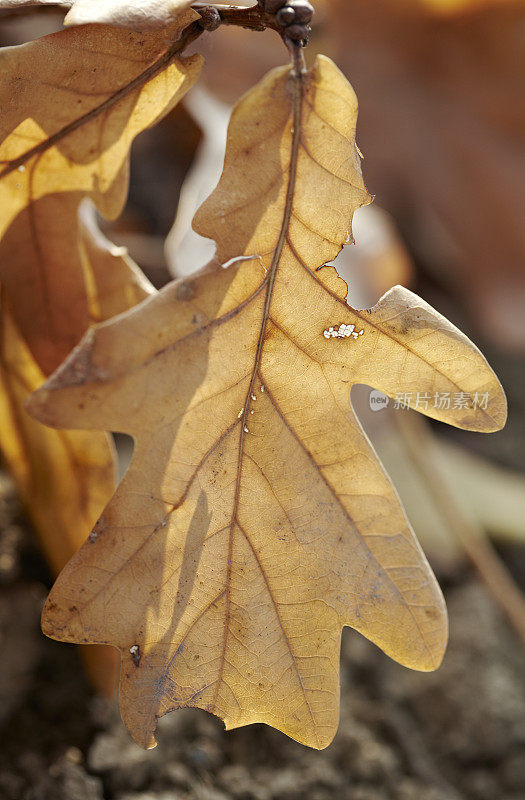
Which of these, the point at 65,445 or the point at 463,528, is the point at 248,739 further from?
the point at 463,528

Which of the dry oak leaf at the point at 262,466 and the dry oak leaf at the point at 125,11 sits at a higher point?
the dry oak leaf at the point at 125,11

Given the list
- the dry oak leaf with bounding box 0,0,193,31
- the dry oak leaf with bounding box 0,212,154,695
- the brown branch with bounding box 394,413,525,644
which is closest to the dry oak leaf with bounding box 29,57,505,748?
the dry oak leaf with bounding box 0,0,193,31

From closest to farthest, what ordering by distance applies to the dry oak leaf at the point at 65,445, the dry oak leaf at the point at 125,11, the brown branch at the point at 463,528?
1. the dry oak leaf at the point at 125,11
2. the dry oak leaf at the point at 65,445
3. the brown branch at the point at 463,528

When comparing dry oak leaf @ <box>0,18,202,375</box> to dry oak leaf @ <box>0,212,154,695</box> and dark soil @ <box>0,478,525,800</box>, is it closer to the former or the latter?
dry oak leaf @ <box>0,212,154,695</box>

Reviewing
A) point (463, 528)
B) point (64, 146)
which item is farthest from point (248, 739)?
point (64, 146)

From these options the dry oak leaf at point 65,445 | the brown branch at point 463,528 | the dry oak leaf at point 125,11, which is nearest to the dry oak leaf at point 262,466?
the dry oak leaf at point 125,11

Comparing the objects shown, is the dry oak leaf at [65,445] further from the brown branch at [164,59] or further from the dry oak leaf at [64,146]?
the brown branch at [164,59]
